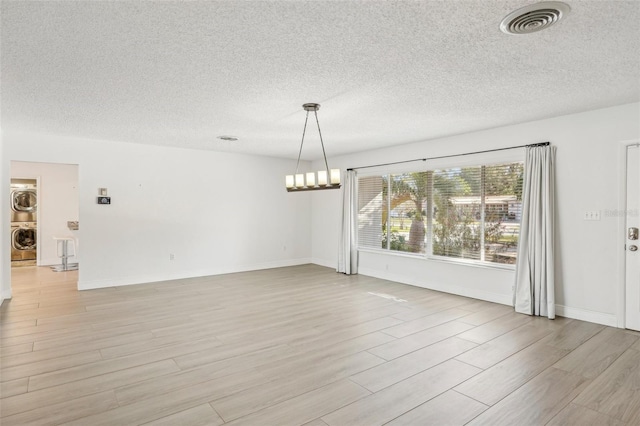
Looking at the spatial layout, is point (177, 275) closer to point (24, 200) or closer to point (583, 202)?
point (24, 200)

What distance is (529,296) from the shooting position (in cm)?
461

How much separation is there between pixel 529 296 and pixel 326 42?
13.7ft

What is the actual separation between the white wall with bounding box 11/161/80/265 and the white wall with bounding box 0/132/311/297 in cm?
320

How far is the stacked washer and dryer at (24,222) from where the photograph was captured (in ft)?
28.8

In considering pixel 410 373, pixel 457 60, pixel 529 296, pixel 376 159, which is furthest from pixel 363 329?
pixel 376 159

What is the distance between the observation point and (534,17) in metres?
2.18

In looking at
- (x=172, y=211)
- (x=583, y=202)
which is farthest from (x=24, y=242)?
(x=583, y=202)

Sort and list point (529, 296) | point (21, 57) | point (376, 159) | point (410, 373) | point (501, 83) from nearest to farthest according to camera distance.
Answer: point (21, 57)
point (410, 373)
point (501, 83)
point (529, 296)
point (376, 159)

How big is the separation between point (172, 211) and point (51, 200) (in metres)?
4.27

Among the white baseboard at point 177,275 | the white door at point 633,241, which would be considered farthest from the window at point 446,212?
the white baseboard at point 177,275

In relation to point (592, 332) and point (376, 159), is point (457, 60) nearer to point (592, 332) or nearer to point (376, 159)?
point (592, 332)

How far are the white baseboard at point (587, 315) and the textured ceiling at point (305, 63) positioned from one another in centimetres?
250

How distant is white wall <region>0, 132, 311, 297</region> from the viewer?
6047 millimetres

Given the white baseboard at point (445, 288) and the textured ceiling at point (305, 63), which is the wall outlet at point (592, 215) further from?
the white baseboard at point (445, 288)
